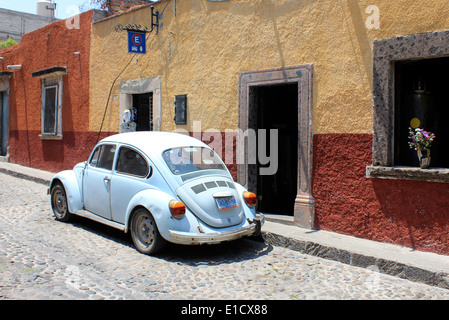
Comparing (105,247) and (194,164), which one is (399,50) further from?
(105,247)

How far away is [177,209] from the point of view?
507 centimetres

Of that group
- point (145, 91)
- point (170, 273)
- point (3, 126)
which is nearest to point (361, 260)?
point (170, 273)

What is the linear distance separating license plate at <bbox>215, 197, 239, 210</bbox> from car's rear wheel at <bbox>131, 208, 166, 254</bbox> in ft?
2.68

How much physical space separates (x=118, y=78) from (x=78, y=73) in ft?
6.15

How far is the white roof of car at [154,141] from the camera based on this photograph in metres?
5.78

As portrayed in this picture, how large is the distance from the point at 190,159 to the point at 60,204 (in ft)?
8.50

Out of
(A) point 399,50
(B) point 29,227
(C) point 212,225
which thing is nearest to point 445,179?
(A) point 399,50

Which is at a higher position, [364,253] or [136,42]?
[136,42]

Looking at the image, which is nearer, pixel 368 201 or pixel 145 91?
pixel 368 201

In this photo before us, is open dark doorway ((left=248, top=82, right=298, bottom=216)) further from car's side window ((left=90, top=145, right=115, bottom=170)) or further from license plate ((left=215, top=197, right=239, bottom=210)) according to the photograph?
car's side window ((left=90, top=145, right=115, bottom=170))

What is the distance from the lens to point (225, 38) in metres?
7.83

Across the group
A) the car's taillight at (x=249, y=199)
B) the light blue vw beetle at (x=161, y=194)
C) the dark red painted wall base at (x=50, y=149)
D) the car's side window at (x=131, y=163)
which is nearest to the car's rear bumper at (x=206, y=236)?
the light blue vw beetle at (x=161, y=194)

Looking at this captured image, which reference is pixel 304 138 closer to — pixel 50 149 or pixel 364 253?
pixel 364 253

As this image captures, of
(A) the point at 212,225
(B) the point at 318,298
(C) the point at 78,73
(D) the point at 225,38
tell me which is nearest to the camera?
(B) the point at 318,298
